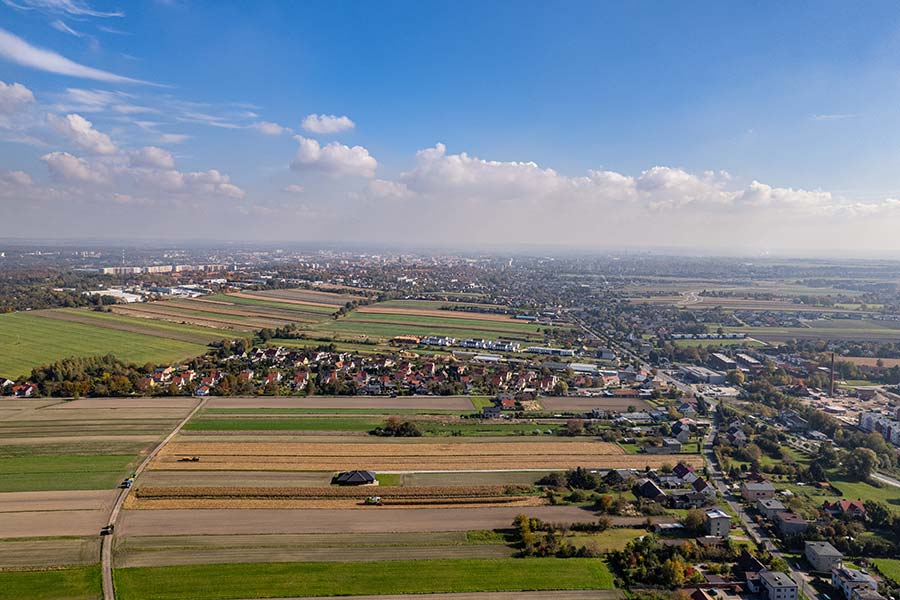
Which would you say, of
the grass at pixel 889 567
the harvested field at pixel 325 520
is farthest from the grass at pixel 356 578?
the grass at pixel 889 567

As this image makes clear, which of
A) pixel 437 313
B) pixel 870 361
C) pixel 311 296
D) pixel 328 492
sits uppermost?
pixel 311 296

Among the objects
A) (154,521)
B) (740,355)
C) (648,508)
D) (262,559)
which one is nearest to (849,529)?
(648,508)

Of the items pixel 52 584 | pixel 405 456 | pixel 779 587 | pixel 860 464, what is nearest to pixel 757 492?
pixel 860 464

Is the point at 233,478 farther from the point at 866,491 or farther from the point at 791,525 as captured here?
the point at 866,491

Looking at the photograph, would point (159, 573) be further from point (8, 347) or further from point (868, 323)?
point (868, 323)

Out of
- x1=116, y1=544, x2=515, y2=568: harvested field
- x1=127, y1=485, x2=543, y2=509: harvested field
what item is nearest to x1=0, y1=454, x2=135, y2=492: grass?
x1=127, y1=485, x2=543, y2=509: harvested field

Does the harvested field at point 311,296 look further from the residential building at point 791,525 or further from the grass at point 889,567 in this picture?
the grass at point 889,567
